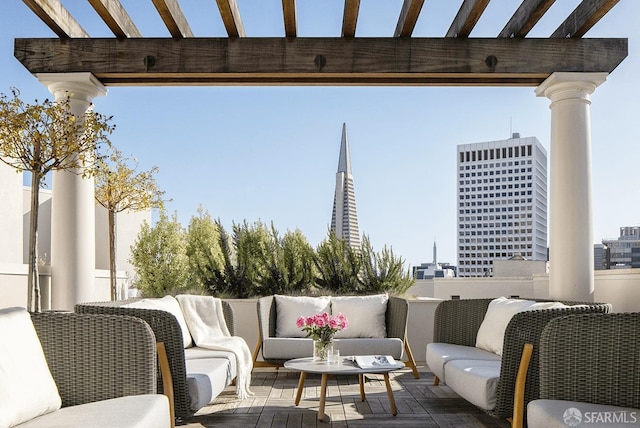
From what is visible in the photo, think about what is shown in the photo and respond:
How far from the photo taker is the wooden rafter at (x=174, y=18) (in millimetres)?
4316

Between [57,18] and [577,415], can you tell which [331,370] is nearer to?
[577,415]

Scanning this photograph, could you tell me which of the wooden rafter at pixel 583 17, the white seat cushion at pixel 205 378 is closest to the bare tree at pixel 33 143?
the white seat cushion at pixel 205 378

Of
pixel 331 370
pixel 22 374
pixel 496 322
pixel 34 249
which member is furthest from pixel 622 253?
pixel 22 374

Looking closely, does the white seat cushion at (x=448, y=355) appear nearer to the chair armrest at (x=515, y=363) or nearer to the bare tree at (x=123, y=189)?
the chair armrest at (x=515, y=363)

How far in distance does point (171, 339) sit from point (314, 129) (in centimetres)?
3254

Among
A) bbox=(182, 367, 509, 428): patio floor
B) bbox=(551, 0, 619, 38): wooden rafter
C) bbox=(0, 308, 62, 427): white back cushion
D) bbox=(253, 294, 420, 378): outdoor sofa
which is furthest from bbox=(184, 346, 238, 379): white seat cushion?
bbox=(551, 0, 619, 38): wooden rafter

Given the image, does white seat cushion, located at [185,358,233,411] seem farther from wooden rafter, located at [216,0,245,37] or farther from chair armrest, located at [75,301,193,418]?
wooden rafter, located at [216,0,245,37]

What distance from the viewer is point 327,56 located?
5066mm

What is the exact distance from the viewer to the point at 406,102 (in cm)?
3231

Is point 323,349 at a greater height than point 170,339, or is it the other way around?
Result: point 170,339

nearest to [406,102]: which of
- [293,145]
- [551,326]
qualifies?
[293,145]

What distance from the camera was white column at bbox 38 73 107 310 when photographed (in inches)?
198

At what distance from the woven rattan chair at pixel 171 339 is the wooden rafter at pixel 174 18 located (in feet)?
6.61

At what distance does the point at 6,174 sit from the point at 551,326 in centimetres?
1032
